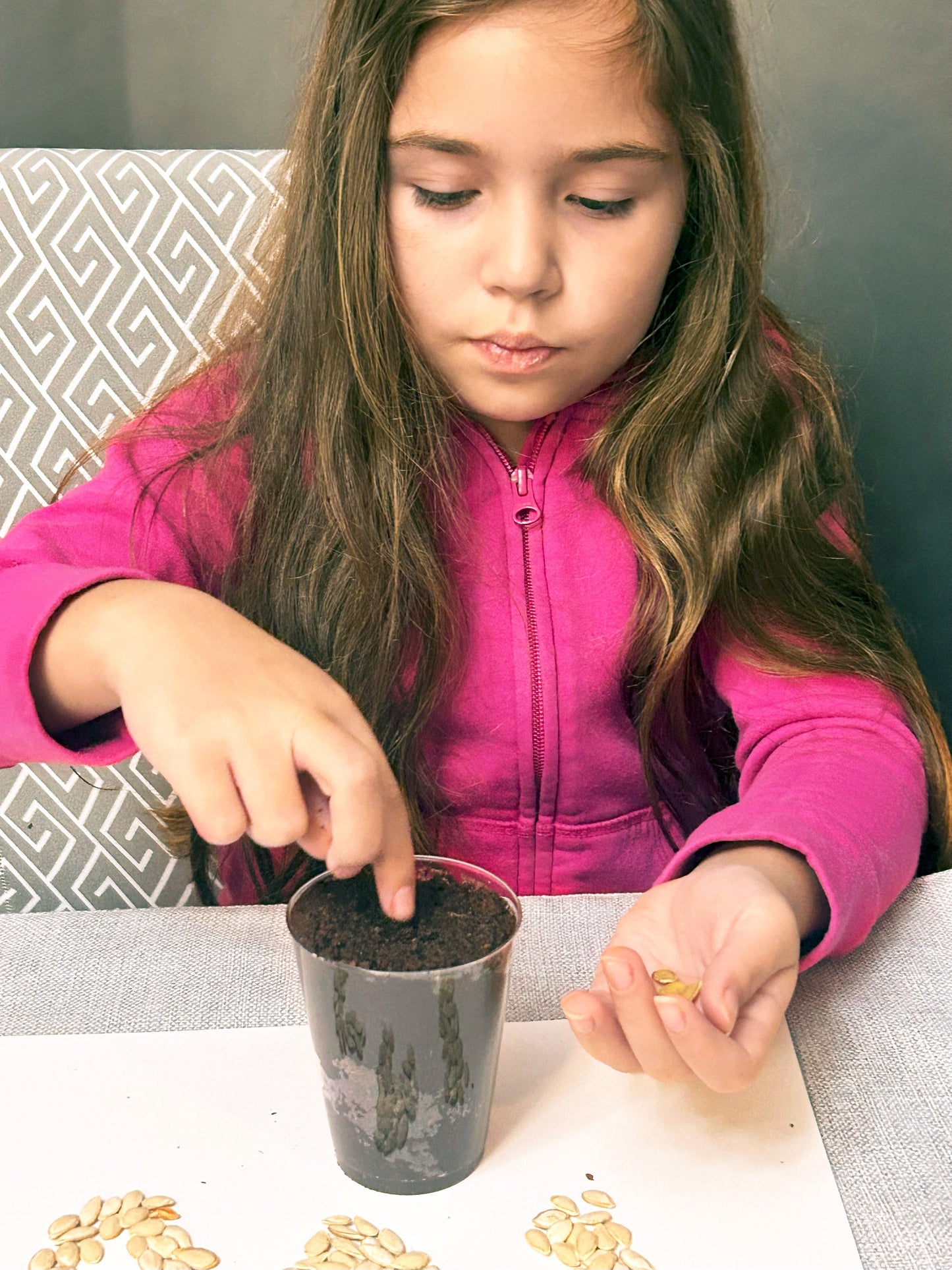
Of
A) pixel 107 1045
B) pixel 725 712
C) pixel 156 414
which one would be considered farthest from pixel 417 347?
pixel 107 1045

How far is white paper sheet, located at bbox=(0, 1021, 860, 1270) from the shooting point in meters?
0.52

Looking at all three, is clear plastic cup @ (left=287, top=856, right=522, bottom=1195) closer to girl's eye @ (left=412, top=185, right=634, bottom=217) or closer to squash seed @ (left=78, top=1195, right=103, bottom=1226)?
squash seed @ (left=78, top=1195, right=103, bottom=1226)

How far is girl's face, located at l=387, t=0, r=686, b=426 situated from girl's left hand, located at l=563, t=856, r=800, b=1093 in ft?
1.18

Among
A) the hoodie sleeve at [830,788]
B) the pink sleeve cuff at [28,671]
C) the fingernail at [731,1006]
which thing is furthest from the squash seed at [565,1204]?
the pink sleeve cuff at [28,671]

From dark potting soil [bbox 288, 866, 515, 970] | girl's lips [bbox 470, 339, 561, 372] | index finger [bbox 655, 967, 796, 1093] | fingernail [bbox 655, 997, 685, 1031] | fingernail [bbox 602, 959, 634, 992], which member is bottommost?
index finger [bbox 655, 967, 796, 1093]

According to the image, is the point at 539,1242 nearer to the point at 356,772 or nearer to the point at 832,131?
the point at 356,772

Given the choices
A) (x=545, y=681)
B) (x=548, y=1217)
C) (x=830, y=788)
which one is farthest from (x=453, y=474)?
(x=548, y=1217)

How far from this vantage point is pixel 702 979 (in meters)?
0.62

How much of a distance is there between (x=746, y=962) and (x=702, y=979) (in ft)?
0.10

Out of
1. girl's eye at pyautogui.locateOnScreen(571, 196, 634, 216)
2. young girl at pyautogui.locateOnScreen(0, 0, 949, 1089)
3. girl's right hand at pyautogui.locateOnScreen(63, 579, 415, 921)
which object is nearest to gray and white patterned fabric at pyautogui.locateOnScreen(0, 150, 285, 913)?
young girl at pyautogui.locateOnScreen(0, 0, 949, 1089)

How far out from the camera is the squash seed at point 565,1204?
54 centimetres

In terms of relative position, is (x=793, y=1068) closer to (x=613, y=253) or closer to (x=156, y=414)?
(x=613, y=253)

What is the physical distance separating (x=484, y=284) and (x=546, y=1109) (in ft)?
1.61

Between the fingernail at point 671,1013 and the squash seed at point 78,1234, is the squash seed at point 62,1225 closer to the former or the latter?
the squash seed at point 78,1234
